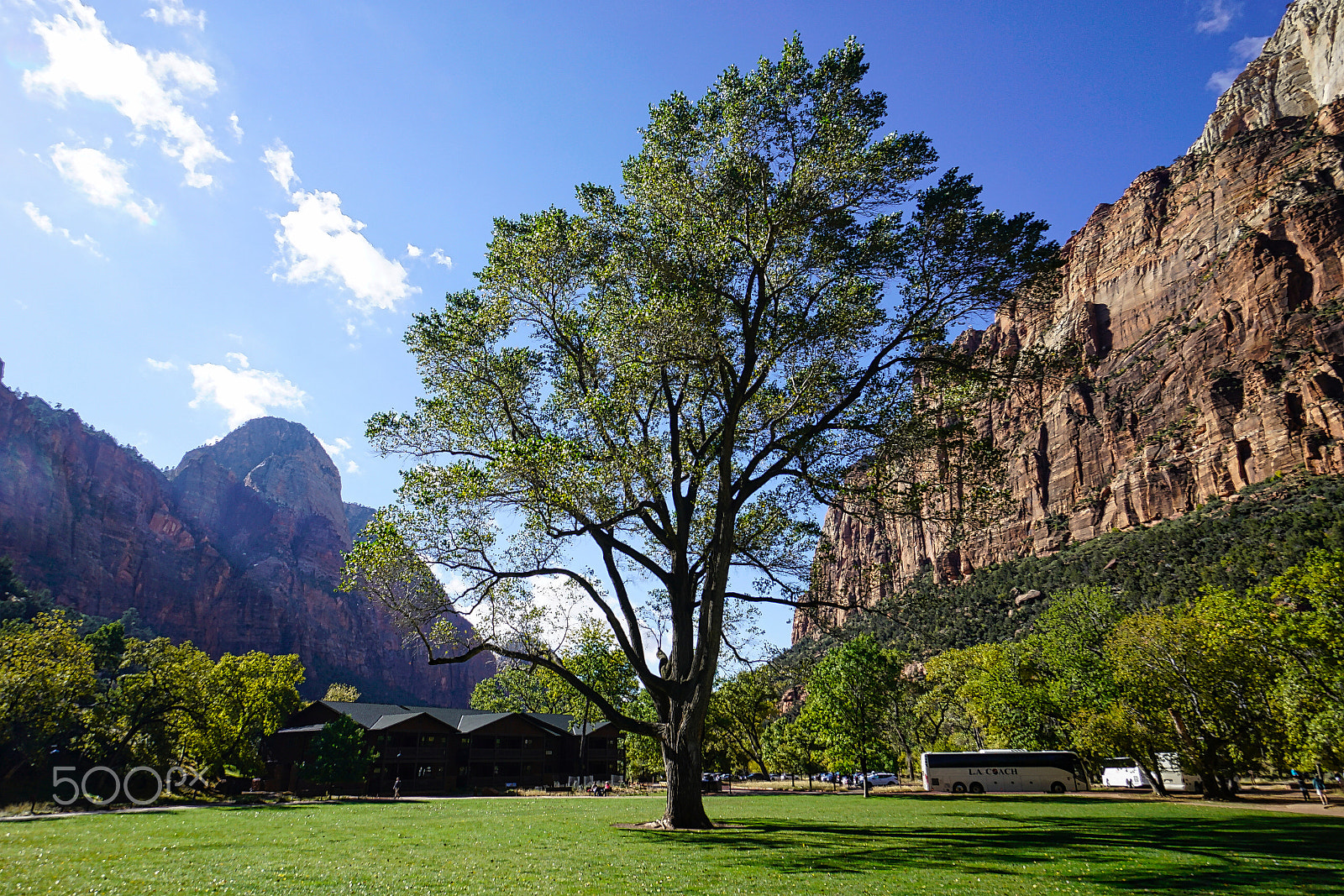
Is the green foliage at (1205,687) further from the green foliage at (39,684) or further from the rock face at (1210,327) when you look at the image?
the green foliage at (39,684)

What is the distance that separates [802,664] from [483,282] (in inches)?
559

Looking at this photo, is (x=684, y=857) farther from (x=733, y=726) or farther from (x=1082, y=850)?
(x=733, y=726)

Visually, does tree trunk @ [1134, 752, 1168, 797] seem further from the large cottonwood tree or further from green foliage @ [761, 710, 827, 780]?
the large cottonwood tree

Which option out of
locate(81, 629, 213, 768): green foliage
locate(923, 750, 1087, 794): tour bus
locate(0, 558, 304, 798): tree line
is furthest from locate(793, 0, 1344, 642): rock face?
locate(81, 629, 213, 768): green foliage

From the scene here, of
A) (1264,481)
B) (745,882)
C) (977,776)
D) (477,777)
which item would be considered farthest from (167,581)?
(1264,481)

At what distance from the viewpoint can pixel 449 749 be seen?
53.4 metres

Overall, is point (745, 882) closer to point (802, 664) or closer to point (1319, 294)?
point (802, 664)

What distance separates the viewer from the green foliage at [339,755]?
1686 inches

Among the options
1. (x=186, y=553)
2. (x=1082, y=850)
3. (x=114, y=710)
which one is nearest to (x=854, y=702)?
(x=1082, y=850)

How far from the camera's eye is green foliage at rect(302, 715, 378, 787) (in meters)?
42.8

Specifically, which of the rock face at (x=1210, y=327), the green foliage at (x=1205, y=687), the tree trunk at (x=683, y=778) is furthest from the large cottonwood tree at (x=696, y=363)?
the rock face at (x=1210, y=327)

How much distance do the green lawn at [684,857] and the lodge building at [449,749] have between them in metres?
31.6

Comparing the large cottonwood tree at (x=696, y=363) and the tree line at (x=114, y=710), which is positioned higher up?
the large cottonwood tree at (x=696, y=363)

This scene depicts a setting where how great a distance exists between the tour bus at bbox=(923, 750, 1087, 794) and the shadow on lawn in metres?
25.2
